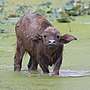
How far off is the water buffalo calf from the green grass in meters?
0.31

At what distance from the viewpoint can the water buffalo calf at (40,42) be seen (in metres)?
8.57

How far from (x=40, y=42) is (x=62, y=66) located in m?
1.05

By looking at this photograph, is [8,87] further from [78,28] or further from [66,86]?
[78,28]

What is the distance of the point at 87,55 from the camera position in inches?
419

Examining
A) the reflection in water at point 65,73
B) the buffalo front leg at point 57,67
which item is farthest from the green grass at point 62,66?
the buffalo front leg at point 57,67

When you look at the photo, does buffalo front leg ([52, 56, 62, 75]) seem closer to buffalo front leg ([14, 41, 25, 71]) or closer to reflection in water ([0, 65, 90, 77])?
reflection in water ([0, 65, 90, 77])

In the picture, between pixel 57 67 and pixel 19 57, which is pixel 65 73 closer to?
pixel 57 67

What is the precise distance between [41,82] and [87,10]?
33.8ft

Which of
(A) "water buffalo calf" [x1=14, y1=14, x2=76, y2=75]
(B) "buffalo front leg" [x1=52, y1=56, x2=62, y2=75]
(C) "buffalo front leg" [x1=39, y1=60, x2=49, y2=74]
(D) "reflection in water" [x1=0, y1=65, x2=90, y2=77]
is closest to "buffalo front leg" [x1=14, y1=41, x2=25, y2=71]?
(A) "water buffalo calf" [x1=14, y1=14, x2=76, y2=75]

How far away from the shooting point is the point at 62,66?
32.0ft

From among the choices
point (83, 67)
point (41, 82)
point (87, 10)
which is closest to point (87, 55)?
point (83, 67)

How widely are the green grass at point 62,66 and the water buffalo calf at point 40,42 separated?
12.3 inches

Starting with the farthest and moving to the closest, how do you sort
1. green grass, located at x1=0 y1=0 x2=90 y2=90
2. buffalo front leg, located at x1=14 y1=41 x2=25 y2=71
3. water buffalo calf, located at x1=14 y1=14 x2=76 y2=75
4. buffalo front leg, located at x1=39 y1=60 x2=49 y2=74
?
buffalo front leg, located at x1=14 y1=41 x2=25 y2=71, buffalo front leg, located at x1=39 y1=60 x2=49 y2=74, water buffalo calf, located at x1=14 y1=14 x2=76 y2=75, green grass, located at x1=0 y1=0 x2=90 y2=90

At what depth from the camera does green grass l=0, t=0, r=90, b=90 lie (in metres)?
7.65
